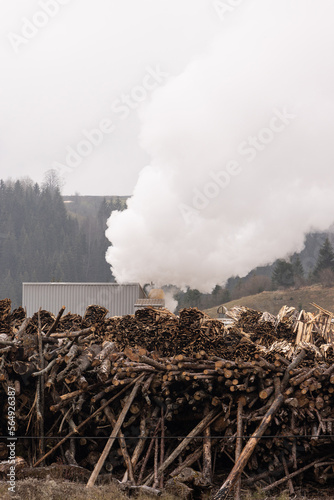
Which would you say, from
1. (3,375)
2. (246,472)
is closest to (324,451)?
(246,472)

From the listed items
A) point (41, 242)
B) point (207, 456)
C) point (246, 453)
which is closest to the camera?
point (246, 453)

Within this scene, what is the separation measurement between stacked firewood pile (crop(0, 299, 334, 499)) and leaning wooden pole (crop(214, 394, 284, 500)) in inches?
1.5

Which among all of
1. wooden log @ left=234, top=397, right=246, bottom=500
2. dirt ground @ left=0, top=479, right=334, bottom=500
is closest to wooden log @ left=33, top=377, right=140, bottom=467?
dirt ground @ left=0, top=479, right=334, bottom=500

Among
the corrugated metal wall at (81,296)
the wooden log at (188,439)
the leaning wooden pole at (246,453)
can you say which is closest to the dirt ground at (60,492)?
the leaning wooden pole at (246,453)

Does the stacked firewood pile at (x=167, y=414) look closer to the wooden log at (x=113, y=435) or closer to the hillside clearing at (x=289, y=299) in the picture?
the wooden log at (x=113, y=435)

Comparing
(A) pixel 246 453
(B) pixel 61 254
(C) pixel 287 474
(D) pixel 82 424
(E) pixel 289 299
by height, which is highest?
(B) pixel 61 254

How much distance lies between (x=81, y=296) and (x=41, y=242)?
93132mm

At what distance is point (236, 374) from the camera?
8547 millimetres

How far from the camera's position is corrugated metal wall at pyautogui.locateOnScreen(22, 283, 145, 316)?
25.4m

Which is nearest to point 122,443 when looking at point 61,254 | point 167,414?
point 167,414

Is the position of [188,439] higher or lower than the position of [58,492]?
higher

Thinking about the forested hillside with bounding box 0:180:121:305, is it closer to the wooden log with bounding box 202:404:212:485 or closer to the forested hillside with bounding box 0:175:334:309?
the forested hillside with bounding box 0:175:334:309

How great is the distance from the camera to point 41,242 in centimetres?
11575

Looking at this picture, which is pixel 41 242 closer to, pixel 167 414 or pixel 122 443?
pixel 167 414
